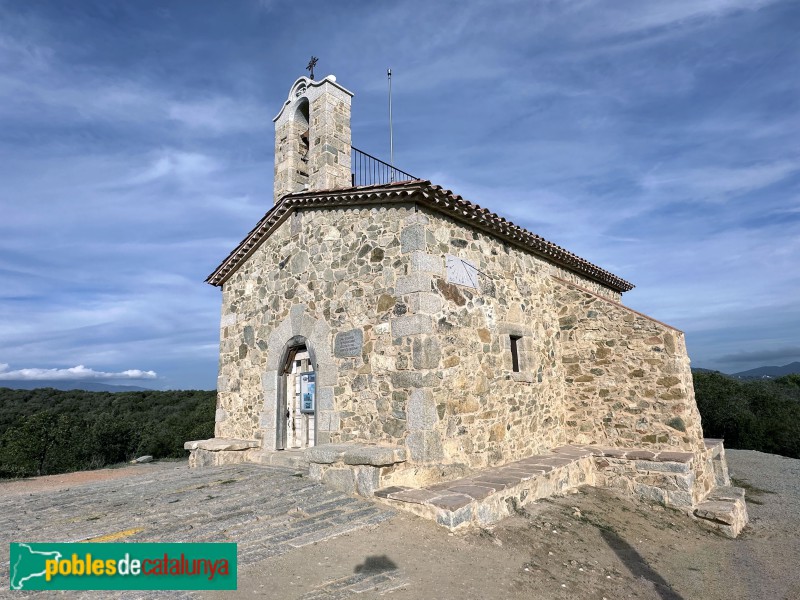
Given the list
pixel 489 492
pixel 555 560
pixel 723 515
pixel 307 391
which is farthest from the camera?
pixel 307 391

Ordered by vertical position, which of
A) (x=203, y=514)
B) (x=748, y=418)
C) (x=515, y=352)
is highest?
(x=515, y=352)

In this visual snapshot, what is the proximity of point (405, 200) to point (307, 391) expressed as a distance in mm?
3891

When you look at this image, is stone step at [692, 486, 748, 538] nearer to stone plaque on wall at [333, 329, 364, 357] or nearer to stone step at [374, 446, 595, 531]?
stone step at [374, 446, 595, 531]

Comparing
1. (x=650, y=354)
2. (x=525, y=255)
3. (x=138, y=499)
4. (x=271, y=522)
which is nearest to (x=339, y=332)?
(x=271, y=522)

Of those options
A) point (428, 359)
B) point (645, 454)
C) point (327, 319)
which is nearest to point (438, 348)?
point (428, 359)

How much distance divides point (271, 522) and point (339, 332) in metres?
3.17

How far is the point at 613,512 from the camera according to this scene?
26.0 ft

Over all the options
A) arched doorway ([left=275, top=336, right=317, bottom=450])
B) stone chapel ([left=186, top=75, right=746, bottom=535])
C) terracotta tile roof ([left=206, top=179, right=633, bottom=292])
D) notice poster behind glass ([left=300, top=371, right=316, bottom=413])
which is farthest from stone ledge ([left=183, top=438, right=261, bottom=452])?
terracotta tile roof ([left=206, top=179, right=633, bottom=292])

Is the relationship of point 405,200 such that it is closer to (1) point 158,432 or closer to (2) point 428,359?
(2) point 428,359

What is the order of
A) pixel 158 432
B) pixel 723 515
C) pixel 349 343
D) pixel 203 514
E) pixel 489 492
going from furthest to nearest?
pixel 158 432 → pixel 723 515 → pixel 349 343 → pixel 489 492 → pixel 203 514

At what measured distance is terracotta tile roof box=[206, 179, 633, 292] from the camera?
7156 mm

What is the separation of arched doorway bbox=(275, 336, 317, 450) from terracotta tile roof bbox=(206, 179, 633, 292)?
248 cm

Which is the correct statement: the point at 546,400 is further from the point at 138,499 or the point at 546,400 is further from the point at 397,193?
the point at 138,499

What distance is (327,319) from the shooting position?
811cm
